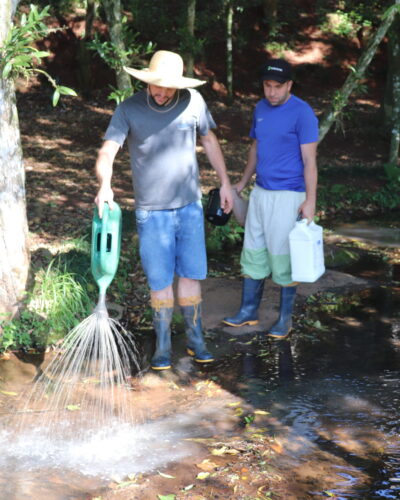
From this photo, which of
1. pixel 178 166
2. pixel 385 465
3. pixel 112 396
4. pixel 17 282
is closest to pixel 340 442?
pixel 385 465

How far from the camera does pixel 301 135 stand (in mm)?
4895

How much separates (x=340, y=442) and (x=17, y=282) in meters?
2.68

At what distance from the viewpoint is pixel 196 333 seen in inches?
199

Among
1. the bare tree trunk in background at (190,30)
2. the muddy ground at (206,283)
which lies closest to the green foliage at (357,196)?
the muddy ground at (206,283)

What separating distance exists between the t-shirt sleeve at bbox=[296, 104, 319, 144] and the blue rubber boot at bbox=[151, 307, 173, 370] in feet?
5.08

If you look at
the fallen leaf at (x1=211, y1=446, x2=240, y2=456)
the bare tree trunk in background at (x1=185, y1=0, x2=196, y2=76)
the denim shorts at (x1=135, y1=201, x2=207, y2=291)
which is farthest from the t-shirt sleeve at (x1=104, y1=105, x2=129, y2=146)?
the bare tree trunk in background at (x1=185, y1=0, x2=196, y2=76)

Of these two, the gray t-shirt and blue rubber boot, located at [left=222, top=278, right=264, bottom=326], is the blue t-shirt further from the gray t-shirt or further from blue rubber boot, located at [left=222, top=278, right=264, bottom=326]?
blue rubber boot, located at [left=222, top=278, right=264, bottom=326]

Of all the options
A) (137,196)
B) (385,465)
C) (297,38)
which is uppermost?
(297,38)

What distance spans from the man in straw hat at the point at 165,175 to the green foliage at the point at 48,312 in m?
0.94

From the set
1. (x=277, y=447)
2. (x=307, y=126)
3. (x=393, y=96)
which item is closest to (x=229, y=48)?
(x=393, y=96)

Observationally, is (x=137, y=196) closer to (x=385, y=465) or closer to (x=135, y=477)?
(x=135, y=477)

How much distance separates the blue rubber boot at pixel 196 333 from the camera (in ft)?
16.4

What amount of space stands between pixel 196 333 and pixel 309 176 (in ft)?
4.61

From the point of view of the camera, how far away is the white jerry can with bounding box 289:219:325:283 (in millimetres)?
4957
